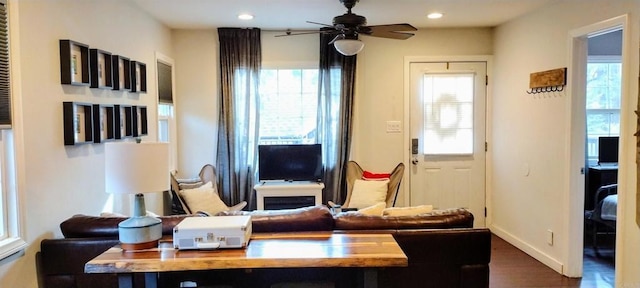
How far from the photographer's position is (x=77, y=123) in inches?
117

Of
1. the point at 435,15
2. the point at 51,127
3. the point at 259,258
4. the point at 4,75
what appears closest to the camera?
the point at 259,258

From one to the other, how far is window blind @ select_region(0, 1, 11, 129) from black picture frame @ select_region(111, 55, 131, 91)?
112 cm

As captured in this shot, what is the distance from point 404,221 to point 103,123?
2.31m

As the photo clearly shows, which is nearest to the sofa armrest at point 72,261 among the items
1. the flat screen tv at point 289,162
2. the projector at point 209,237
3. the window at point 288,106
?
the projector at point 209,237

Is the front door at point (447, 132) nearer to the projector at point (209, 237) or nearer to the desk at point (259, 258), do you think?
the desk at point (259, 258)

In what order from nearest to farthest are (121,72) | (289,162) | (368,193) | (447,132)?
(121,72) < (368,193) < (289,162) < (447,132)

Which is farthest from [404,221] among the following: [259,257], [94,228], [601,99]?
[601,99]

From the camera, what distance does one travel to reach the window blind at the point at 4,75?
7.59 feet

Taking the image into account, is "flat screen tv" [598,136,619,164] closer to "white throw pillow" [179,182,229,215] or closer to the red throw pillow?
the red throw pillow

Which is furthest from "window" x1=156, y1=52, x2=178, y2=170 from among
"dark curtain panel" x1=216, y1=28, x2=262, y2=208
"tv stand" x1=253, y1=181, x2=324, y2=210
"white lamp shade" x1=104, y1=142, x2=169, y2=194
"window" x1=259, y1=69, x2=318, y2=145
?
"white lamp shade" x1=104, y1=142, x2=169, y2=194

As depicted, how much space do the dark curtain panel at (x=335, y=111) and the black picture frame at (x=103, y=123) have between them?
243 centimetres

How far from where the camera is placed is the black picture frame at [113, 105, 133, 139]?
350 cm

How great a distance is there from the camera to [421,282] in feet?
8.40

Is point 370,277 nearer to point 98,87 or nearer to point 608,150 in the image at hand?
point 98,87
